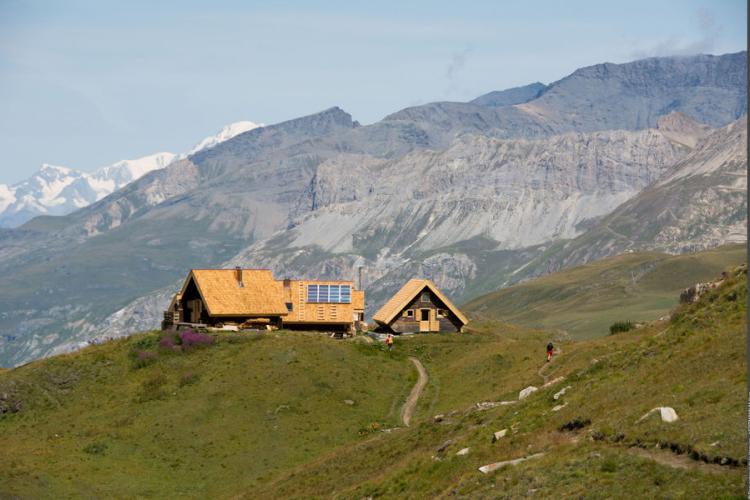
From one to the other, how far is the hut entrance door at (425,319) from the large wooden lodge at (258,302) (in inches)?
332

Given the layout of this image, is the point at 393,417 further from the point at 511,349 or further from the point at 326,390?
the point at 511,349

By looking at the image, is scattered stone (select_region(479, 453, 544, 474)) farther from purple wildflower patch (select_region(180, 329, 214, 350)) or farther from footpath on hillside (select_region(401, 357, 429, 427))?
purple wildflower patch (select_region(180, 329, 214, 350))

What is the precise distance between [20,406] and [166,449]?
1432 centimetres

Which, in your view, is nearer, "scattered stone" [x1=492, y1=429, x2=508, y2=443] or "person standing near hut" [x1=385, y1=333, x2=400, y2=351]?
"scattered stone" [x1=492, y1=429, x2=508, y2=443]

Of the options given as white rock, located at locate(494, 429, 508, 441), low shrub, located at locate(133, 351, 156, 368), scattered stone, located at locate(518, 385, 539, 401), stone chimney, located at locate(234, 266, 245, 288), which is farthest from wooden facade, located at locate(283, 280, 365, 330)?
white rock, located at locate(494, 429, 508, 441)

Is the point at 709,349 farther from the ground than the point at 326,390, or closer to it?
farther from the ground

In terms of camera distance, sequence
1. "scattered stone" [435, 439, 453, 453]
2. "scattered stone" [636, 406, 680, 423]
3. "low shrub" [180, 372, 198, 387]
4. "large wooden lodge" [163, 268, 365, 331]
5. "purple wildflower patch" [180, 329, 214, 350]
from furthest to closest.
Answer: "large wooden lodge" [163, 268, 365, 331], "purple wildflower patch" [180, 329, 214, 350], "low shrub" [180, 372, 198, 387], "scattered stone" [435, 439, 453, 453], "scattered stone" [636, 406, 680, 423]

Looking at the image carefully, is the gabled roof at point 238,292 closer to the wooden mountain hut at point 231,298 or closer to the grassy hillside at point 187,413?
the wooden mountain hut at point 231,298

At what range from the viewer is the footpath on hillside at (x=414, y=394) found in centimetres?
7094

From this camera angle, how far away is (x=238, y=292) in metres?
94.2

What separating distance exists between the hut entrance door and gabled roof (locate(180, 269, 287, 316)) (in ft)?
52.9

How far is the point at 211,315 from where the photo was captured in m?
90.9

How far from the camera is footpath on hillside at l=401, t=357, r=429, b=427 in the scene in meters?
70.9

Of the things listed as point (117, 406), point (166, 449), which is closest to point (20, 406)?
point (117, 406)
